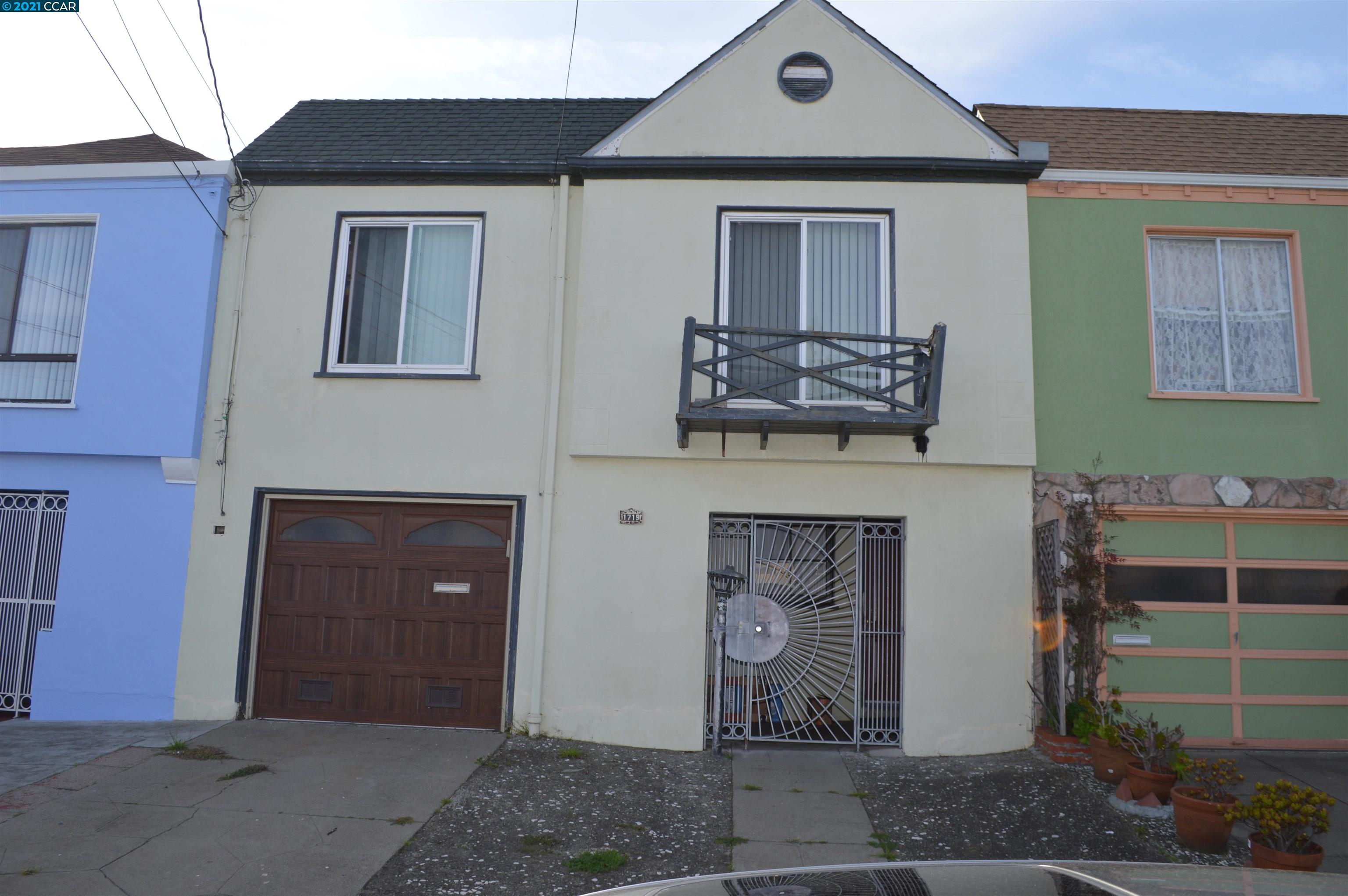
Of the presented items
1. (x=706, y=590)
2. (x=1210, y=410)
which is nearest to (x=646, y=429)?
(x=706, y=590)

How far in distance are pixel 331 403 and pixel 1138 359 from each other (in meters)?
7.70

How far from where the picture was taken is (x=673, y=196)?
8531 millimetres

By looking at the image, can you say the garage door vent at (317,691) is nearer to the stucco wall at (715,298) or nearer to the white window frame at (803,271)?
the stucco wall at (715,298)

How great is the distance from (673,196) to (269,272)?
13.5ft

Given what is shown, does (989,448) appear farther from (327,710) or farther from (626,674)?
(327,710)


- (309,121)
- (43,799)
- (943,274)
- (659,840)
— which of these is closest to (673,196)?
(943,274)

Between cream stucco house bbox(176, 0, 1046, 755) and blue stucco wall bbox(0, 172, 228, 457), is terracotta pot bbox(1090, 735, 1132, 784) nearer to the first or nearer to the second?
cream stucco house bbox(176, 0, 1046, 755)

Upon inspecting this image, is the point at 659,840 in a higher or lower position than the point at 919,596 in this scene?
lower

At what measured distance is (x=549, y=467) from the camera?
827cm

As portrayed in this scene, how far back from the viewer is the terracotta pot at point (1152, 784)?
6352 mm

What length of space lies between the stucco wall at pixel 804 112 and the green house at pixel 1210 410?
4.16ft

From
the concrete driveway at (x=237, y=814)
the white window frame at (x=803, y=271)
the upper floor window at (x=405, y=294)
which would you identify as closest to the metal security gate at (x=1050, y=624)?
the white window frame at (x=803, y=271)

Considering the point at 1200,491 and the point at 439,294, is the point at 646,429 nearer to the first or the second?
the point at 439,294

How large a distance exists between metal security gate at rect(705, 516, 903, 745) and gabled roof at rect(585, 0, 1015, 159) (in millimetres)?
3840
